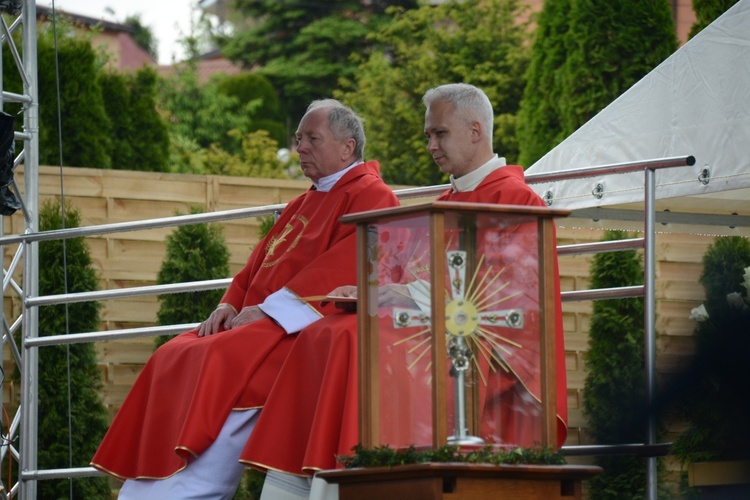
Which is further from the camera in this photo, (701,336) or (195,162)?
(195,162)

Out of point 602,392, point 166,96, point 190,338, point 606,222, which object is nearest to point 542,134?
point 602,392

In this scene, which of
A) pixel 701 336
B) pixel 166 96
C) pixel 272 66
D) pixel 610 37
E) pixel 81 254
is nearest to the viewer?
pixel 701 336

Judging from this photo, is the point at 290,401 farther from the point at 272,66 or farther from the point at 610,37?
Result: the point at 272,66

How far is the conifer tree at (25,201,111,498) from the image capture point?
7.30 m

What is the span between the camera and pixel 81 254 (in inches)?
297

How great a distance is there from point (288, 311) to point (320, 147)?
63 cm

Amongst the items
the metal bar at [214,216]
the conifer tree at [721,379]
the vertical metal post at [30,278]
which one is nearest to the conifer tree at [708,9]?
the metal bar at [214,216]

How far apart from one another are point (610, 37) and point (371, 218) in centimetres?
880

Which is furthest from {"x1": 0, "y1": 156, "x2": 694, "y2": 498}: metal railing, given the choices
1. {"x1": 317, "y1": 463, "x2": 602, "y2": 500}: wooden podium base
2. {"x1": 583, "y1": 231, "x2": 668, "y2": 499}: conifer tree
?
{"x1": 583, "y1": 231, "x2": 668, "y2": 499}: conifer tree

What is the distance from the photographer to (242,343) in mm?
4277

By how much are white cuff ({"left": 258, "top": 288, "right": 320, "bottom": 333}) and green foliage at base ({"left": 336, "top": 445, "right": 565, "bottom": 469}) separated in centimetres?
117

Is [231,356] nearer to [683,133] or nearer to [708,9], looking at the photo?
[683,133]

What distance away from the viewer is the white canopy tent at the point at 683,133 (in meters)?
4.42

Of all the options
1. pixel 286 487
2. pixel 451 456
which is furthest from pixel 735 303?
pixel 286 487
